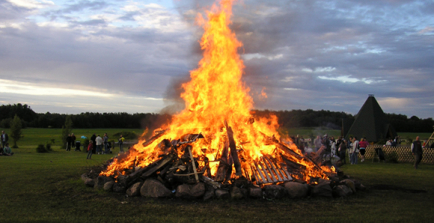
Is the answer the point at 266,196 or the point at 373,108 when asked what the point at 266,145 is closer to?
the point at 266,196

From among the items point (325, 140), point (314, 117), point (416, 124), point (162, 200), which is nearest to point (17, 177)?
point (162, 200)

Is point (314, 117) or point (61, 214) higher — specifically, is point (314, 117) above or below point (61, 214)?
above

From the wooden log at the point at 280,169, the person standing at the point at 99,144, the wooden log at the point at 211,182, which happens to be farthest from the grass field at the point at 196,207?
the person standing at the point at 99,144

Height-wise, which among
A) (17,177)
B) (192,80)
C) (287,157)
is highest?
(192,80)

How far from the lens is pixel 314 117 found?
50812 mm

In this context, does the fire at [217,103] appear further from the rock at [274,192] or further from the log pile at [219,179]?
the rock at [274,192]

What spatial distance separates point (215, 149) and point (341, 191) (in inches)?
169

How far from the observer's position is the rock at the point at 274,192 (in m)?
8.96

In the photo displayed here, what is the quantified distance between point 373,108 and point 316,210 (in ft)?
92.4

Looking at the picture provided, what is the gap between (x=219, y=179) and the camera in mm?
9422

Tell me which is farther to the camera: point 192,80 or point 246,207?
point 192,80

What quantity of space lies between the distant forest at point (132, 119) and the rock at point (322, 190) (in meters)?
25.5

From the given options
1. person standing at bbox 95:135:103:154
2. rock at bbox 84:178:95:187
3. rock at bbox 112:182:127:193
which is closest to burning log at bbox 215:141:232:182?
rock at bbox 112:182:127:193

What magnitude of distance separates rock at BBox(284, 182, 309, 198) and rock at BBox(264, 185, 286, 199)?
17cm
